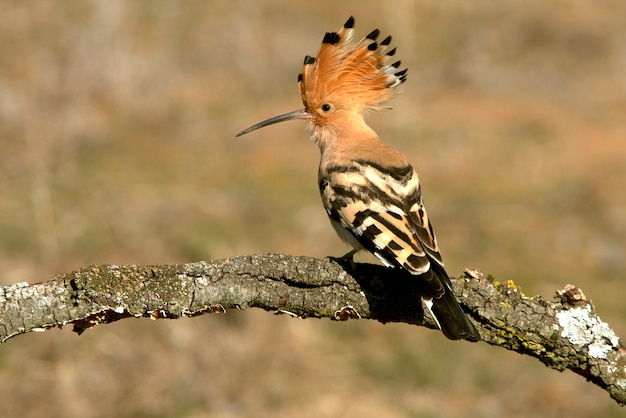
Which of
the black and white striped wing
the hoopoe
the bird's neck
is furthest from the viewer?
the bird's neck

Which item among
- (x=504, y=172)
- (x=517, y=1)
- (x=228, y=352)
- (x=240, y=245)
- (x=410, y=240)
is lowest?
(x=410, y=240)

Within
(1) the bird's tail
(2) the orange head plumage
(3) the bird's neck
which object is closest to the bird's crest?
(2) the orange head plumage

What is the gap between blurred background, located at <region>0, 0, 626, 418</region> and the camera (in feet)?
16.1

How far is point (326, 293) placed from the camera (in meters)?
2.51

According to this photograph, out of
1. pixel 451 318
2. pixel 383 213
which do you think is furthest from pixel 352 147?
pixel 451 318

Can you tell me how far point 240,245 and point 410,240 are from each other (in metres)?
3.02

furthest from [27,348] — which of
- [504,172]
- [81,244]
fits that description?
[504,172]

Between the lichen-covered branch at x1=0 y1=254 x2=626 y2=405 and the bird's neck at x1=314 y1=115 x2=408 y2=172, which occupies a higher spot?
the bird's neck at x1=314 y1=115 x2=408 y2=172

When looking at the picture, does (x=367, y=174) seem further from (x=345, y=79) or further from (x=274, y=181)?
(x=274, y=181)

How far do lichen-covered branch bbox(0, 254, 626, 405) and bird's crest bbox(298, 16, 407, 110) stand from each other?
1267 mm

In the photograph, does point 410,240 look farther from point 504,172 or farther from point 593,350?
point 504,172

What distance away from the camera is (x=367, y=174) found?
3.40 m

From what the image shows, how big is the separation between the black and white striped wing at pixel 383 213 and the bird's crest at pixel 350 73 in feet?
1.60

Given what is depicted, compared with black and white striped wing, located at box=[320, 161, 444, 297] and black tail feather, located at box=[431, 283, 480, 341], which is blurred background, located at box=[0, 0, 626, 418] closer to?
black and white striped wing, located at box=[320, 161, 444, 297]
